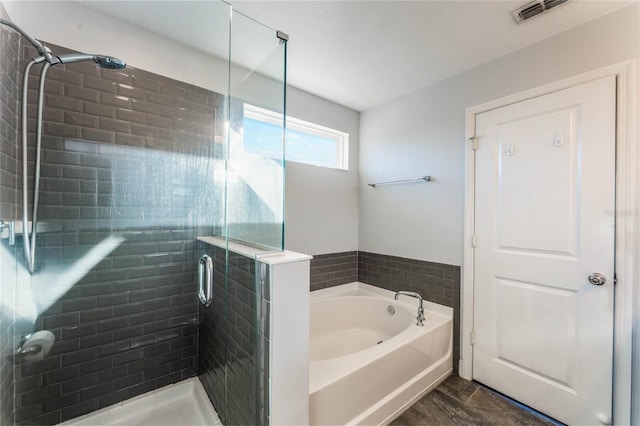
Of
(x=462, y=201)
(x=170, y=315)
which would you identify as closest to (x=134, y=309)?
(x=170, y=315)

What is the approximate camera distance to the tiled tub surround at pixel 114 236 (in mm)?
1469

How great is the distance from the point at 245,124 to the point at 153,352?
5.48 feet

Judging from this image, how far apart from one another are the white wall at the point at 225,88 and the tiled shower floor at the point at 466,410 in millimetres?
1457

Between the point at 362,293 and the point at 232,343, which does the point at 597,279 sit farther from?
the point at 232,343

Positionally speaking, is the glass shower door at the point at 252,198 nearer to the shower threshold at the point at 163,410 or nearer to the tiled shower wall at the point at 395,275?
the shower threshold at the point at 163,410

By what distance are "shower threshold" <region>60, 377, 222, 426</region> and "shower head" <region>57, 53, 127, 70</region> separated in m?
2.06

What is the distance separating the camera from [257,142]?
4.89 feet

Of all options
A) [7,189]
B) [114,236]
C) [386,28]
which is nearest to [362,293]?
[114,236]

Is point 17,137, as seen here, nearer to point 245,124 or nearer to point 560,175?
point 245,124

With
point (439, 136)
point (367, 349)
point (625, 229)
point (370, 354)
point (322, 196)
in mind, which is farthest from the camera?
point (322, 196)

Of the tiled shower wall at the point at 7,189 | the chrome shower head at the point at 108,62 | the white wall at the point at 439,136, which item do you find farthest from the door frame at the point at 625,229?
the tiled shower wall at the point at 7,189

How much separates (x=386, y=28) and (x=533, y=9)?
2.62 feet

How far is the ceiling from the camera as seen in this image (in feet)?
4.81

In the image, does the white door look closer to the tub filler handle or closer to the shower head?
the tub filler handle
